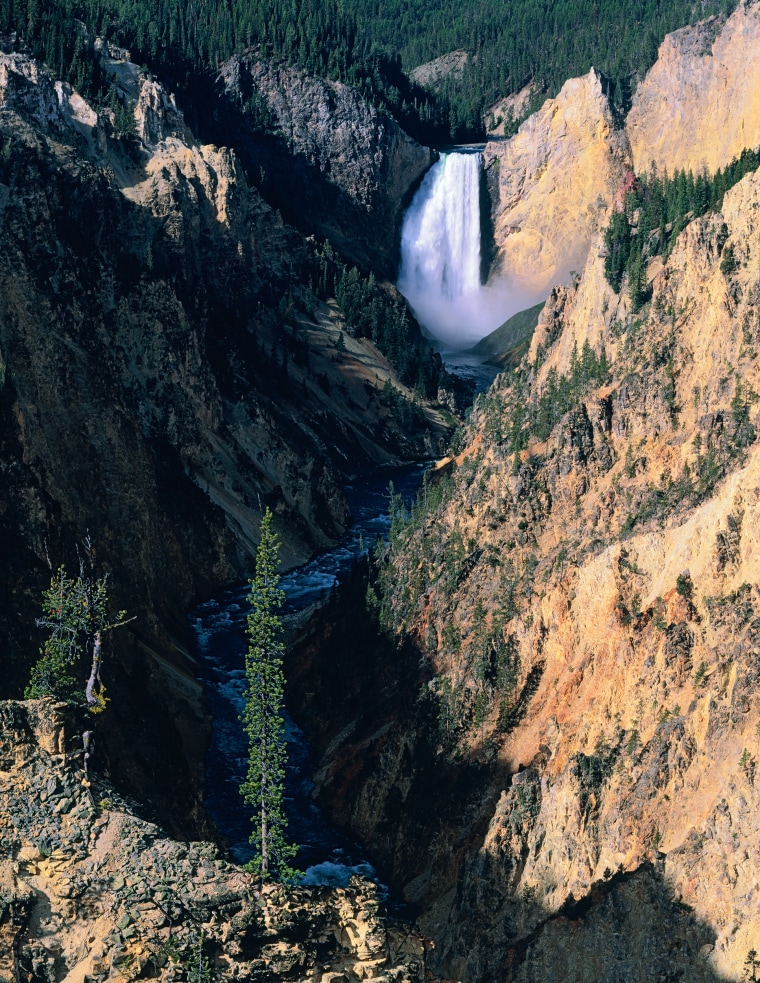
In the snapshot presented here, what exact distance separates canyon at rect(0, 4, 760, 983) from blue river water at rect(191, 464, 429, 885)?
1.47m

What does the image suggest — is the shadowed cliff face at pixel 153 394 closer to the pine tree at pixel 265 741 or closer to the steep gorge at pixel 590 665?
the pine tree at pixel 265 741

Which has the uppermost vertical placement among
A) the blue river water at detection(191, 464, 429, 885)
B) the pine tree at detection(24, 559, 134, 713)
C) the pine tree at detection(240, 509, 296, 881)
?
the pine tree at detection(24, 559, 134, 713)

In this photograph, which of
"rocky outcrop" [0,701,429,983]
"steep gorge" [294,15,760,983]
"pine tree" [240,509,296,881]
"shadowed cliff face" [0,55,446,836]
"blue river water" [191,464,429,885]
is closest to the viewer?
"rocky outcrop" [0,701,429,983]

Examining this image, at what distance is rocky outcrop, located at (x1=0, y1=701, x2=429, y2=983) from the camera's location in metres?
42.5

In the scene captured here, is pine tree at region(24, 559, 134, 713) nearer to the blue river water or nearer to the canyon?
the canyon

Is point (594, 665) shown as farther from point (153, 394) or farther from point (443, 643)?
point (153, 394)

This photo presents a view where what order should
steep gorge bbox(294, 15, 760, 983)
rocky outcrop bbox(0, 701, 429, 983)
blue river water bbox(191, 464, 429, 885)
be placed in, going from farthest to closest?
1. blue river water bbox(191, 464, 429, 885)
2. steep gorge bbox(294, 15, 760, 983)
3. rocky outcrop bbox(0, 701, 429, 983)

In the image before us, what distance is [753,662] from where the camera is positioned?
62375 mm

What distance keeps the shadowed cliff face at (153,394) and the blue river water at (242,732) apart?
1.88 meters

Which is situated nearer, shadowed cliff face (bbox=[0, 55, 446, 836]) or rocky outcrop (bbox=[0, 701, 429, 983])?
rocky outcrop (bbox=[0, 701, 429, 983])

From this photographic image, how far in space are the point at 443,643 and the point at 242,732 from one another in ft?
47.6

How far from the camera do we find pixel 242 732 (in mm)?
94625

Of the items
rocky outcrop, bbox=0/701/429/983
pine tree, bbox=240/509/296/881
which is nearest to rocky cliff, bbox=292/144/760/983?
pine tree, bbox=240/509/296/881

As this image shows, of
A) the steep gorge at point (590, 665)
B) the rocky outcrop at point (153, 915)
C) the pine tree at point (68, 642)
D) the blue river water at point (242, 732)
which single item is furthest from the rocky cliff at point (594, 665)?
the pine tree at point (68, 642)
